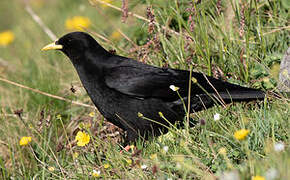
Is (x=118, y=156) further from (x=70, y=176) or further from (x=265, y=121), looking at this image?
(x=265, y=121)

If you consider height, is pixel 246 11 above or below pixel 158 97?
above

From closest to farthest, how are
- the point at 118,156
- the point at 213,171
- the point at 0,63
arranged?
1. the point at 213,171
2. the point at 118,156
3. the point at 0,63

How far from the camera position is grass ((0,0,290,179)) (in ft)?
10.2

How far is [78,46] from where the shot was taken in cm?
439

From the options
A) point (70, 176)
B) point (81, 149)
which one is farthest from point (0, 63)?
point (70, 176)

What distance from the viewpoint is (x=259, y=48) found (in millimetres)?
4508

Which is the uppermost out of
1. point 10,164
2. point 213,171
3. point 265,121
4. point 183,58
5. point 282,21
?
point 282,21

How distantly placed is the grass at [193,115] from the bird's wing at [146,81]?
1.07 ft

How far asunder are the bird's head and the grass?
318 millimetres

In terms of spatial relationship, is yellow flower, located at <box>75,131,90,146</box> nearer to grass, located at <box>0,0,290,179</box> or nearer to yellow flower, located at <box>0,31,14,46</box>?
grass, located at <box>0,0,290,179</box>

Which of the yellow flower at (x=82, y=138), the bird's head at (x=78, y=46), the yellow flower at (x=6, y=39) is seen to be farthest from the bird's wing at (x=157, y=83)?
the yellow flower at (x=6, y=39)

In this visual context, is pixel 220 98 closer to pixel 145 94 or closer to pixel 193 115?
pixel 193 115

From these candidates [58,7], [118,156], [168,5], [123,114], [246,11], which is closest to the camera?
[118,156]

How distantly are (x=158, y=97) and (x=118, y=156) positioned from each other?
82 cm
